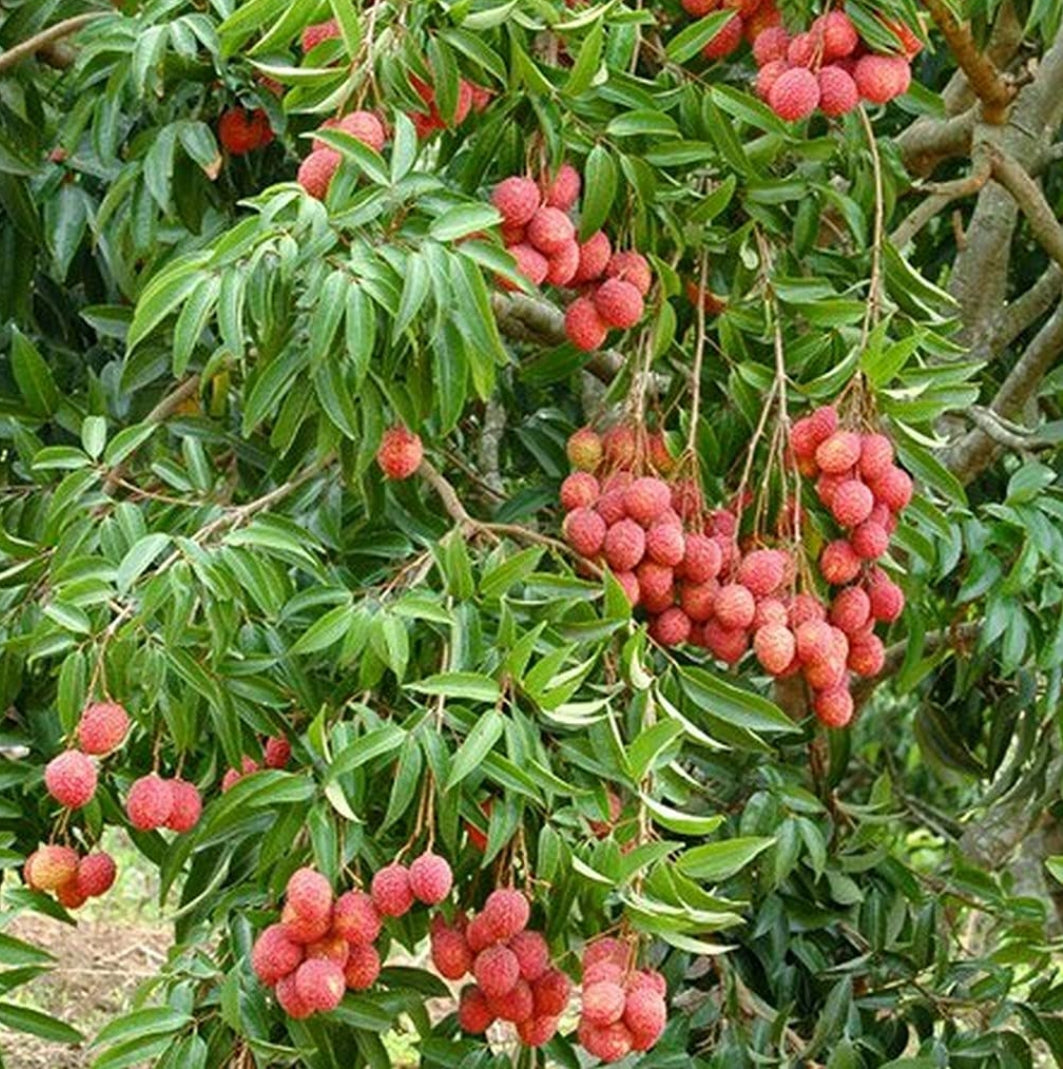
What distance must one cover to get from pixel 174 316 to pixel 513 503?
339 mm

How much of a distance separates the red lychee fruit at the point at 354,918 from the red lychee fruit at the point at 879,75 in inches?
28.8

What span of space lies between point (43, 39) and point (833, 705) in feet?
2.86

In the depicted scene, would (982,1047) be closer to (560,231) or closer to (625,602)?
(625,602)

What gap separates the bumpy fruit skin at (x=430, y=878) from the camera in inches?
57.2

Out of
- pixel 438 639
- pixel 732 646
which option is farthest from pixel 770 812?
pixel 438 639

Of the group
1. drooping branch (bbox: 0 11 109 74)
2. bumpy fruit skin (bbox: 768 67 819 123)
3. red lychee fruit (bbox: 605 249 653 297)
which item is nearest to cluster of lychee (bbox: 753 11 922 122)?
bumpy fruit skin (bbox: 768 67 819 123)

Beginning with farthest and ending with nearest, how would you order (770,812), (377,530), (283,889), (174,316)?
(770,812)
(174,316)
(377,530)
(283,889)

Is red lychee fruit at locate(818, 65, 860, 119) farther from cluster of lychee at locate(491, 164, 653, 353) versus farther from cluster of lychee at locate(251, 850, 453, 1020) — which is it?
cluster of lychee at locate(251, 850, 453, 1020)

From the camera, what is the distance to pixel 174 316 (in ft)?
6.35

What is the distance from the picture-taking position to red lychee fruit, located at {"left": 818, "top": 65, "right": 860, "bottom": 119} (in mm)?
1710

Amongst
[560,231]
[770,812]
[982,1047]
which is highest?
[560,231]

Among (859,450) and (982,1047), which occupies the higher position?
(859,450)

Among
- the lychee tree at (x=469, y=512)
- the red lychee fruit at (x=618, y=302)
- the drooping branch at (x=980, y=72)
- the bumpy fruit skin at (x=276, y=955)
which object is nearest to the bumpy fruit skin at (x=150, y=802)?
the lychee tree at (x=469, y=512)

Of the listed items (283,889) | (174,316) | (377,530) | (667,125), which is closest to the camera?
(283,889)
